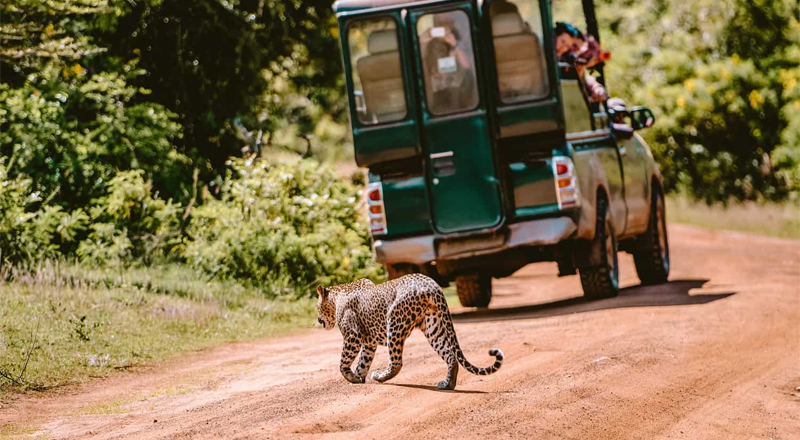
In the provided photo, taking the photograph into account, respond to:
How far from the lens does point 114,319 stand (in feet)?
44.2

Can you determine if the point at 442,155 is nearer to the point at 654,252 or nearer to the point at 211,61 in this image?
the point at 654,252

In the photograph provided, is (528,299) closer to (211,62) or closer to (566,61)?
(566,61)

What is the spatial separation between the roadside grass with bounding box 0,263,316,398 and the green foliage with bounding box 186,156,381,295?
430 mm

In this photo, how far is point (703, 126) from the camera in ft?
101

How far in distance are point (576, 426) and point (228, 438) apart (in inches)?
80.4

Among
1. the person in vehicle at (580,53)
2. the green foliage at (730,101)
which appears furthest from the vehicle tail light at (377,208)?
the green foliage at (730,101)

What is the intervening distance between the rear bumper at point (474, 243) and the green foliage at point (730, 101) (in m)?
15.0

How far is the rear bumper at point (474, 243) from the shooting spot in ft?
45.8

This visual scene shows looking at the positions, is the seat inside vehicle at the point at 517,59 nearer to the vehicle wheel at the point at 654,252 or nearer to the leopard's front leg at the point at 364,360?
the vehicle wheel at the point at 654,252

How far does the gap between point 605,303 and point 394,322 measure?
20.0ft

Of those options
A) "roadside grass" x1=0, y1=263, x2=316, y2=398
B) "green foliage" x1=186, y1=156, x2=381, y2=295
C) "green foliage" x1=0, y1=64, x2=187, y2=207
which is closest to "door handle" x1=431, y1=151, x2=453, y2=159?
"roadside grass" x1=0, y1=263, x2=316, y2=398

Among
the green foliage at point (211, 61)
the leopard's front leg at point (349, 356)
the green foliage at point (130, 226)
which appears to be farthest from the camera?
the green foliage at point (211, 61)

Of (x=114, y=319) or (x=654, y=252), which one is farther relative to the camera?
(x=654, y=252)

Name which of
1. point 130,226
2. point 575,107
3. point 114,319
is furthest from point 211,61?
point 114,319
